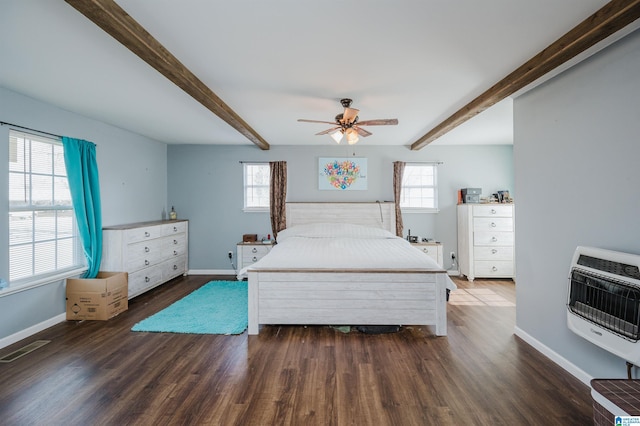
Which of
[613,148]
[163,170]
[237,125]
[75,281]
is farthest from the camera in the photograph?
[163,170]

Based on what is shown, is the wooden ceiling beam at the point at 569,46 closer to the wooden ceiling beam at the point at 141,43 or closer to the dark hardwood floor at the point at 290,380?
the dark hardwood floor at the point at 290,380

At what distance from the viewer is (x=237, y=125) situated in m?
3.54

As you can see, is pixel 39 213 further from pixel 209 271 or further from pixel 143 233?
pixel 209 271

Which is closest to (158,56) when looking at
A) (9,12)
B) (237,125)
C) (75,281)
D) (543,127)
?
(9,12)

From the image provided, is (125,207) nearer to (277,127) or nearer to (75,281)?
(75,281)

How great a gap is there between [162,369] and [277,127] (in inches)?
122

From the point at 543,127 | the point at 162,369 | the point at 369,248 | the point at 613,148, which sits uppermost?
the point at 543,127

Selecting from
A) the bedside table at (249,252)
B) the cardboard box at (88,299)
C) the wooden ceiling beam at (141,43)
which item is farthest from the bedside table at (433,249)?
the cardboard box at (88,299)

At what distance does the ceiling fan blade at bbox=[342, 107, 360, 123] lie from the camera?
9.20 ft

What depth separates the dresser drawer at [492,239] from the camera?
465cm

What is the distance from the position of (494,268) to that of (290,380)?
13.4 feet

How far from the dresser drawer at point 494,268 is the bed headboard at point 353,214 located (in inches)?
58.8

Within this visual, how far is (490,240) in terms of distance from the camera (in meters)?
4.66

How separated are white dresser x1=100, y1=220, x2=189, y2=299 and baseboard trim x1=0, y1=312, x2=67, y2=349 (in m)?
0.70
